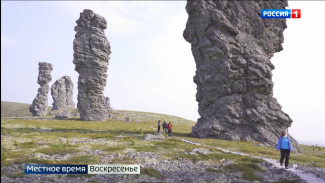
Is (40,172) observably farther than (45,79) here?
No

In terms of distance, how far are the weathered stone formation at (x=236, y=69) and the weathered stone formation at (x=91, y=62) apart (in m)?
38.5

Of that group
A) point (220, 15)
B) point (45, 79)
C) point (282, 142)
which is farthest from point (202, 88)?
point (45, 79)

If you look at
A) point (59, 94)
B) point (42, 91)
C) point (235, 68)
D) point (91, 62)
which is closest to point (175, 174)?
point (235, 68)

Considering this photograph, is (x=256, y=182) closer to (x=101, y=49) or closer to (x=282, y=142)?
(x=282, y=142)

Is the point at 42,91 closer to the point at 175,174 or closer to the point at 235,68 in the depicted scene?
the point at 235,68

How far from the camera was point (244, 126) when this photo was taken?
163ft

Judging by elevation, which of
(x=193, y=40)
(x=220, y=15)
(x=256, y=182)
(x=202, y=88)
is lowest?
(x=256, y=182)

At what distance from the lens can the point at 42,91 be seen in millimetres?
105062

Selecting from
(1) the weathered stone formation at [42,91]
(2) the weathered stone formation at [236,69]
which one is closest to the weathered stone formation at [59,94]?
(1) the weathered stone formation at [42,91]

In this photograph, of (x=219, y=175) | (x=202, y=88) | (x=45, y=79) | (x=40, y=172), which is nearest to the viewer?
(x=40, y=172)

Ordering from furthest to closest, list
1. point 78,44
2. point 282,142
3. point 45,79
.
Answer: point 45,79 → point 78,44 → point 282,142

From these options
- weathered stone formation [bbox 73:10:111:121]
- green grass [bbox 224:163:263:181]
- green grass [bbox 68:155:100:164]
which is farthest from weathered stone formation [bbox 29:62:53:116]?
green grass [bbox 224:163:263:181]

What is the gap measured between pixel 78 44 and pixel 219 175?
72718 mm

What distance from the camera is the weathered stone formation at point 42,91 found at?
4045 inches
